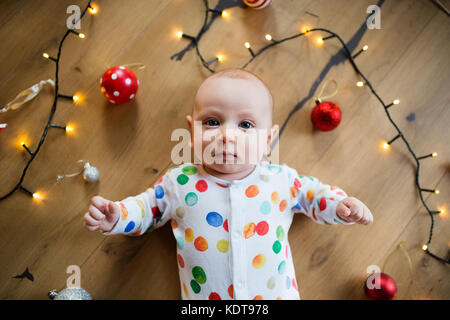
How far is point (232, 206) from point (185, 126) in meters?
0.35

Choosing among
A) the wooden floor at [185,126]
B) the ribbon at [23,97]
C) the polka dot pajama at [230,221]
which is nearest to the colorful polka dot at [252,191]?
the polka dot pajama at [230,221]

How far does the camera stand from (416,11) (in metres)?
1.09

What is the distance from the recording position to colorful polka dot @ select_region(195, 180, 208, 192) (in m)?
0.91

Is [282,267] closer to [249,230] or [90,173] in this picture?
[249,230]

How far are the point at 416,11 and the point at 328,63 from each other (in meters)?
0.38

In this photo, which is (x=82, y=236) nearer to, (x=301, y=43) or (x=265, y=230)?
(x=265, y=230)

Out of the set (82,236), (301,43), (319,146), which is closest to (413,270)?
(319,146)

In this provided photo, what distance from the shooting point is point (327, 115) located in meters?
0.98

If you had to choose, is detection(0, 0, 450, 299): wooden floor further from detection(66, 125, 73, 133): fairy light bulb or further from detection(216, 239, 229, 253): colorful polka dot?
detection(216, 239, 229, 253): colorful polka dot

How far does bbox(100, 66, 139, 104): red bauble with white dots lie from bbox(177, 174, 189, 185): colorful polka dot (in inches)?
12.2

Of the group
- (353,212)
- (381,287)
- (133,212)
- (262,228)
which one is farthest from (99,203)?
(381,287)

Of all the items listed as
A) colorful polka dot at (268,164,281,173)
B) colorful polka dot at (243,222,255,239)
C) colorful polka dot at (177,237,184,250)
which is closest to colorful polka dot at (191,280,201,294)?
colorful polka dot at (177,237,184,250)

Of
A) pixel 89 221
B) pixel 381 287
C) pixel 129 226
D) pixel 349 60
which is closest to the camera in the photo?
pixel 89 221

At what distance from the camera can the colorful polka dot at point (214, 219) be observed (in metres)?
0.88
